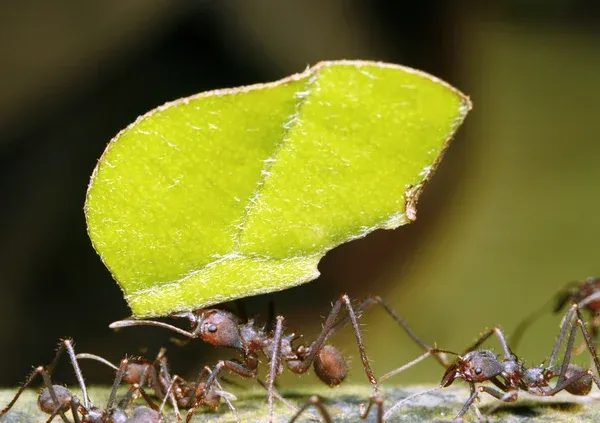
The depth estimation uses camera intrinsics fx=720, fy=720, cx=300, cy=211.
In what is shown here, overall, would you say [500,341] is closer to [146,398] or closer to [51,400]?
[146,398]

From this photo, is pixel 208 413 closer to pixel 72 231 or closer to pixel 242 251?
pixel 242 251

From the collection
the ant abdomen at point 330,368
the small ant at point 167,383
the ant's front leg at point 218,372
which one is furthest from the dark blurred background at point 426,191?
the small ant at point 167,383

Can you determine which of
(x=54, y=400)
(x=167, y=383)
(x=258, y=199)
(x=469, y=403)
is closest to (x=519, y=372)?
(x=469, y=403)

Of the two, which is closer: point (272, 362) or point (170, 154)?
point (170, 154)

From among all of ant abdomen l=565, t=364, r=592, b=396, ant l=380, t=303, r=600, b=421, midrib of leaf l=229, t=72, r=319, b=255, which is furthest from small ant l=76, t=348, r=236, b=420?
ant abdomen l=565, t=364, r=592, b=396

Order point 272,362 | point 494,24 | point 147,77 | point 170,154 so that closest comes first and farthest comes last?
point 170,154
point 272,362
point 147,77
point 494,24

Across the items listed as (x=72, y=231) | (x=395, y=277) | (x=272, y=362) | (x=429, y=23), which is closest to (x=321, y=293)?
(x=395, y=277)
